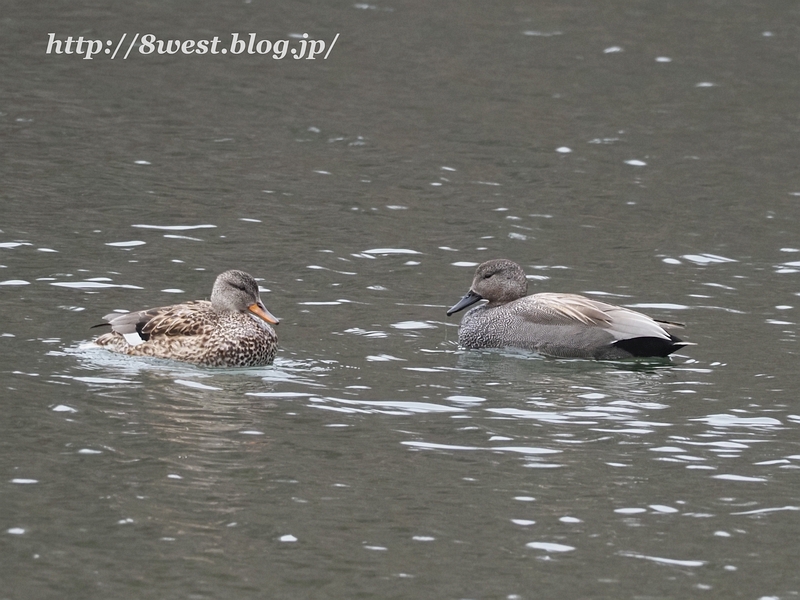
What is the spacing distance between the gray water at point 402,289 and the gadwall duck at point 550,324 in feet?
0.74

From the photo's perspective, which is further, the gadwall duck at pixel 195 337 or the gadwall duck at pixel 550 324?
the gadwall duck at pixel 550 324

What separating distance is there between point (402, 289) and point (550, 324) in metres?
1.99

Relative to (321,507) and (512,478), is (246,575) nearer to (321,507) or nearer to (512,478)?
(321,507)

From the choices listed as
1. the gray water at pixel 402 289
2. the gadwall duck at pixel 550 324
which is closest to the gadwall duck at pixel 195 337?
the gray water at pixel 402 289

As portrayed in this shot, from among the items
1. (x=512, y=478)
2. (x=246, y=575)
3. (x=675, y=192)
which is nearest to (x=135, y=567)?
(x=246, y=575)

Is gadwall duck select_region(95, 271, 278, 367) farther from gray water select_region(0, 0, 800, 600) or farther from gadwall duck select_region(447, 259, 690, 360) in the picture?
gadwall duck select_region(447, 259, 690, 360)

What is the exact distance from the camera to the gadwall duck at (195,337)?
Answer: 11.3 m

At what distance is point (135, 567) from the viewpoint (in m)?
7.24

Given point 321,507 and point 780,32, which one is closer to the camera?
point 321,507

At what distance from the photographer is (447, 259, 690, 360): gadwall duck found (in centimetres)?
1195

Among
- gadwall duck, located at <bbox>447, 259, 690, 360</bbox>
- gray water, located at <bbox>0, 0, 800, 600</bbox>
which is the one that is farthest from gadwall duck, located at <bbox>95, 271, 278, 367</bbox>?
gadwall duck, located at <bbox>447, 259, 690, 360</bbox>

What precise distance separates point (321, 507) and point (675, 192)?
35.4ft

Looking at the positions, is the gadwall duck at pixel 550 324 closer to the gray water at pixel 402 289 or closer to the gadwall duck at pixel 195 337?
the gray water at pixel 402 289

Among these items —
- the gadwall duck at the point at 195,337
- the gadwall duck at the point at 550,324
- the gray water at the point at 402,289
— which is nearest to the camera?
the gray water at the point at 402,289
